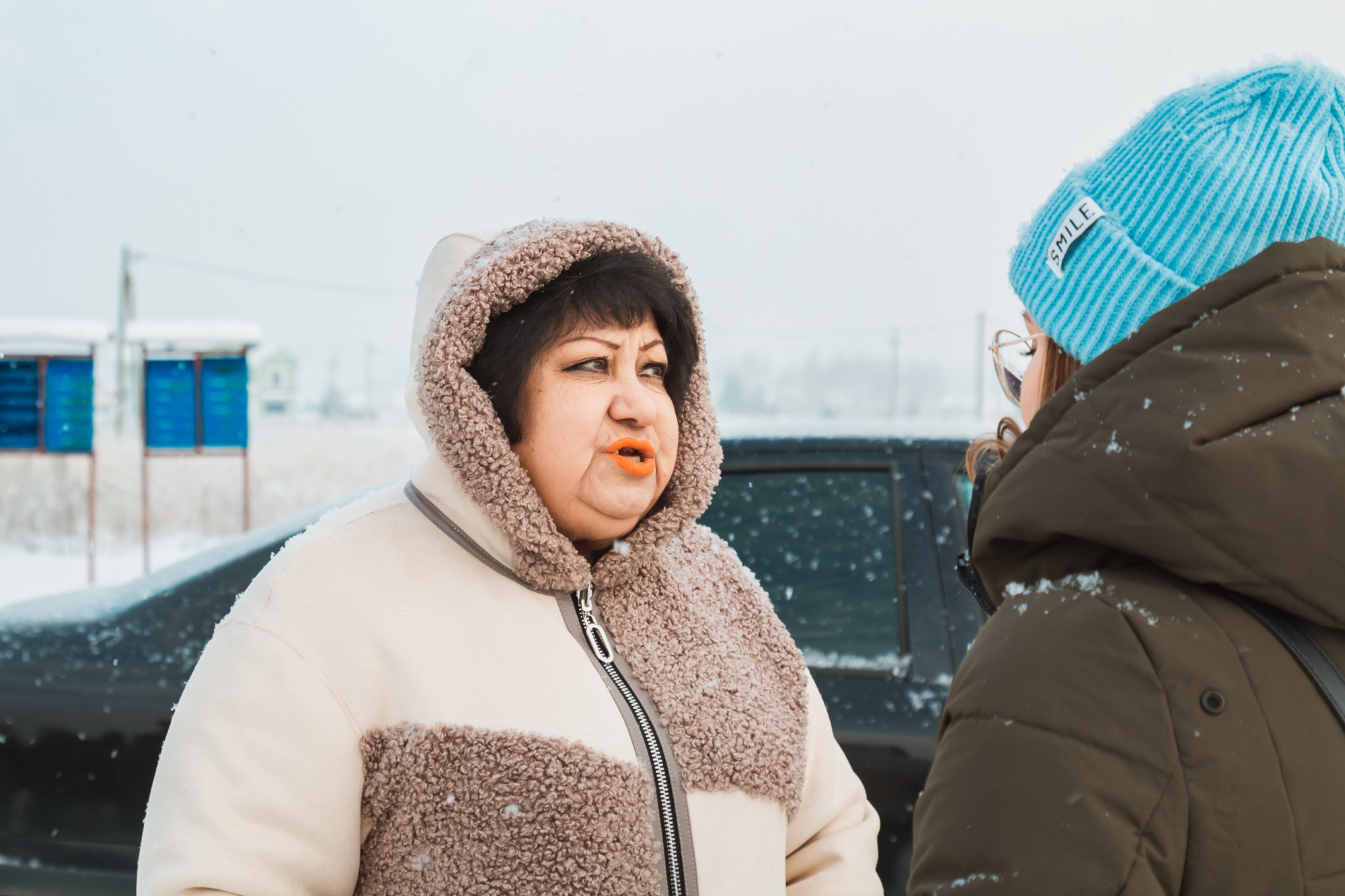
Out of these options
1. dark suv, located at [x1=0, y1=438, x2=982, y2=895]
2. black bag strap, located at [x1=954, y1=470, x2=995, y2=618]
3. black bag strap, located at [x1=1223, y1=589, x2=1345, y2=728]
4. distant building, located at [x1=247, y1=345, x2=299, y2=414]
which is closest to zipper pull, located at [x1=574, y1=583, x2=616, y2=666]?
black bag strap, located at [x1=954, y1=470, x2=995, y2=618]

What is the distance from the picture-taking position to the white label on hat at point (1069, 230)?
3.96 ft

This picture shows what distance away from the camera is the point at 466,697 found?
4.46 feet

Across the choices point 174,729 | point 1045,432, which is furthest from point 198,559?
point 1045,432

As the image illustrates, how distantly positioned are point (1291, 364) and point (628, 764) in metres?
0.95

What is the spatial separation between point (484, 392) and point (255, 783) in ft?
2.04

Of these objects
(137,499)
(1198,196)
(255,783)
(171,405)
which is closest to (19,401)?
(171,405)

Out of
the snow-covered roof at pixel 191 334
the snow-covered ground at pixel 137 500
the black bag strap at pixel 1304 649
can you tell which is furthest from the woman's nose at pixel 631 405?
the snow-covered ground at pixel 137 500

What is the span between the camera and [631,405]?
1573mm

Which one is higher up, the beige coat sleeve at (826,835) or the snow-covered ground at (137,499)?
the beige coat sleeve at (826,835)

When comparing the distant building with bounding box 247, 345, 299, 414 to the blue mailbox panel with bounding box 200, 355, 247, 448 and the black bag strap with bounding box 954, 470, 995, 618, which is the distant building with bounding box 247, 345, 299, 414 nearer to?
the blue mailbox panel with bounding box 200, 355, 247, 448

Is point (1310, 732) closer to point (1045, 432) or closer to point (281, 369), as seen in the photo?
point (1045, 432)

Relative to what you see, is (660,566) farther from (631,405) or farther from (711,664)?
(631,405)

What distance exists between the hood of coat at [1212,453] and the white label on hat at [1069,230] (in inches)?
12.0

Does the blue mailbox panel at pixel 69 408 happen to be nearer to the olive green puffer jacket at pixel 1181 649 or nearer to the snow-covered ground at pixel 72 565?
the snow-covered ground at pixel 72 565
